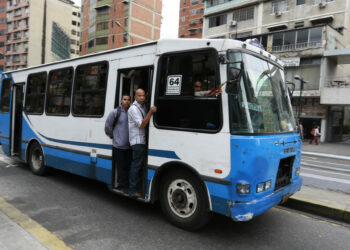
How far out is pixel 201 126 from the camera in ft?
12.0

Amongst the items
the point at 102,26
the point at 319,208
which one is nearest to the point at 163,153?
the point at 319,208

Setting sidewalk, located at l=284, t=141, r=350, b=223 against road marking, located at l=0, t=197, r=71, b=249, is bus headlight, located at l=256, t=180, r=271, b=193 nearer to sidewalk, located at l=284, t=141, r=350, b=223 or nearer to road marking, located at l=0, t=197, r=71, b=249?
sidewalk, located at l=284, t=141, r=350, b=223

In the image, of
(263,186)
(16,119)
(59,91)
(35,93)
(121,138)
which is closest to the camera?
(263,186)

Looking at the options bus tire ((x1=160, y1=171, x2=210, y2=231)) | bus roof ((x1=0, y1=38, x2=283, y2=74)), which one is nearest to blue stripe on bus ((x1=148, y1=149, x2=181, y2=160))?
bus tire ((x1=160, y1=171, x2=210, y2=231))

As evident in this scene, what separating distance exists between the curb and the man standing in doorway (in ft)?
9.35

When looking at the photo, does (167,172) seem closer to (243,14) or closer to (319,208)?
(319,208)

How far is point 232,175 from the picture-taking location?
331 cm

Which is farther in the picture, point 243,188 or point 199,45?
point 199,45

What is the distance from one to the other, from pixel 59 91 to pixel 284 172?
16.3 ft

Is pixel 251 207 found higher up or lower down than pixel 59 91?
lower down

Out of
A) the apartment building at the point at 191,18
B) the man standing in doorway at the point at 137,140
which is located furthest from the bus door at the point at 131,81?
the apartment building at the point at 191,18

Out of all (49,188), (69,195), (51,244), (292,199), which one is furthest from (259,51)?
(49,188)

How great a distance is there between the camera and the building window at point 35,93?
6.76 m

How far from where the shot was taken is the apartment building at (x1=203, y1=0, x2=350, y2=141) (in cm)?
2444
